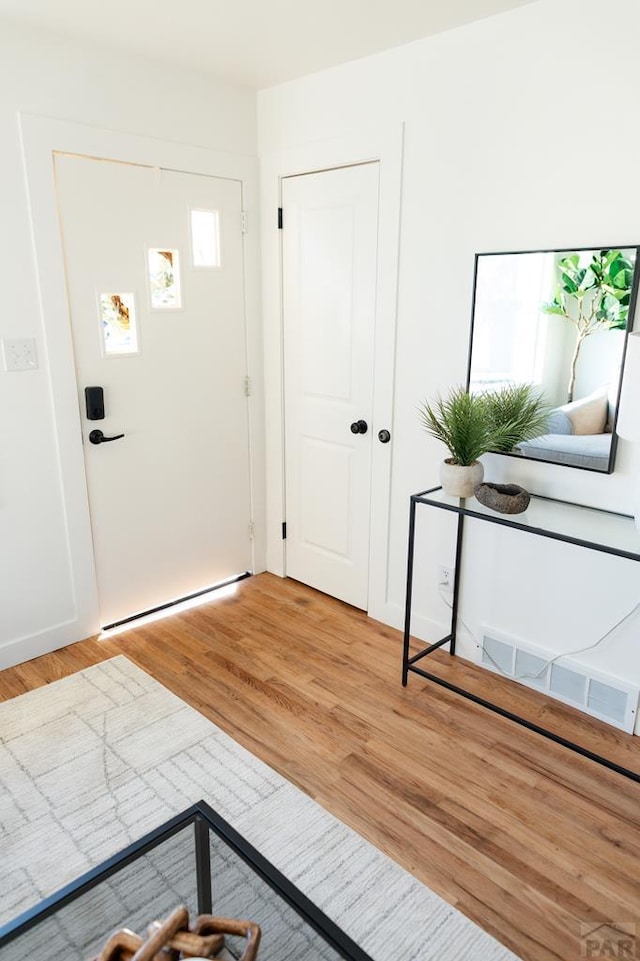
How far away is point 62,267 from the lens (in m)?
2.64

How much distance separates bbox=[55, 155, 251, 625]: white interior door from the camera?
9.05ft

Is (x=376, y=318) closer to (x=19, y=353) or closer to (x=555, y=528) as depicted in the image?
(x=555, y=528)

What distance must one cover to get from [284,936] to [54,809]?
101 centimetres

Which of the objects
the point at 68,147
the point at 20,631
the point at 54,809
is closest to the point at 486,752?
the point at 54,809

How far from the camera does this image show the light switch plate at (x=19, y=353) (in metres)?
2.56

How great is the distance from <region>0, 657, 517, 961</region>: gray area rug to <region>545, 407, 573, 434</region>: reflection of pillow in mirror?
150 cm

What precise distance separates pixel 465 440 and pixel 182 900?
1653 mm

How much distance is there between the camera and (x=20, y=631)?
2.82m

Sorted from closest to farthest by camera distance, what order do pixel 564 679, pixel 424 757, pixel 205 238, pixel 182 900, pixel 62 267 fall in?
pixel 182 900 → pixel 424 757 → pixel 564 679 → pixel 62 267 → pixel 205 238

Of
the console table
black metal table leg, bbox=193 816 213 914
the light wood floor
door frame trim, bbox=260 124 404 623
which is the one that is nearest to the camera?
black metal table leg, bbox=193 816 213 914

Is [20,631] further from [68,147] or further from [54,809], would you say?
A: [68,147]

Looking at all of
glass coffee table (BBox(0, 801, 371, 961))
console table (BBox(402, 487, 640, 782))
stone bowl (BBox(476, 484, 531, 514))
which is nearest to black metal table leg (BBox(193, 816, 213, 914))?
glass coffee table (BBox(0, 801, 371, 961))

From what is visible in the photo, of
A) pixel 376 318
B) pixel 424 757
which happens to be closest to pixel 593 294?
pixel 376 318

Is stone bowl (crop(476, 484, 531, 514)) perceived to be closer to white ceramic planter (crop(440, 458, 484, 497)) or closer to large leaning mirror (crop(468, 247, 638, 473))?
white ceramic planter (crop(440, 458, 484, 497))
